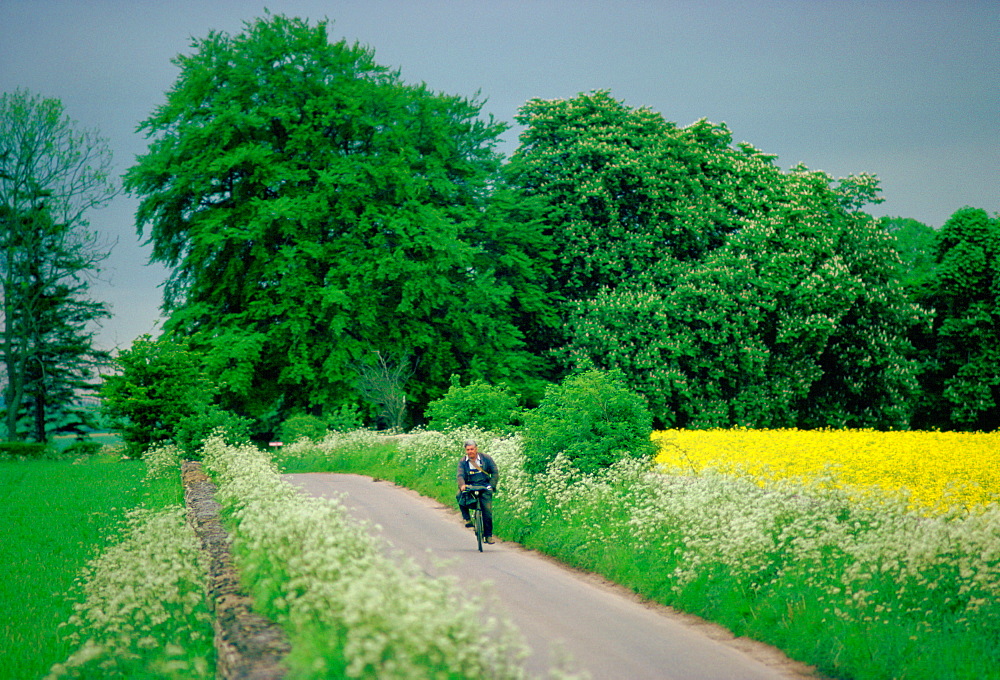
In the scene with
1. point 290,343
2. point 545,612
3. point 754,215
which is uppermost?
point 754,215

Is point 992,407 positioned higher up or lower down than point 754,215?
lower down

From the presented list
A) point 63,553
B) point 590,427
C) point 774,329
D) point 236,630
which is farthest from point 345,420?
point 236,630

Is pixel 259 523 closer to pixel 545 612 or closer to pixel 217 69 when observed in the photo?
pixel 545 612

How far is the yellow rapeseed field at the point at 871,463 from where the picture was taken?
39.0ft

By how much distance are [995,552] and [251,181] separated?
32.0 meters

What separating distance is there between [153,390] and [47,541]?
1454 cm

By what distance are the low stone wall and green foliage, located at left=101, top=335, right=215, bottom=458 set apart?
59.1ft

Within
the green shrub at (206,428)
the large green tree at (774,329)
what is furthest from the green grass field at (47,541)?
the large green tree at (774,329)

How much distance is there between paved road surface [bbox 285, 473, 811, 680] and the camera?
7.67 m

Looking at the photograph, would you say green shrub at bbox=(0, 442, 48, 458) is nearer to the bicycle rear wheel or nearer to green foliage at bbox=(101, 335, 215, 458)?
green foliage at bbox=(101, 335, 215, 458)

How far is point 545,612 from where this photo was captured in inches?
382

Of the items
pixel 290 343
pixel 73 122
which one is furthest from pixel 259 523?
pixel 73 122

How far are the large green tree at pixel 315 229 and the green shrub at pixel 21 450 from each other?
28.9 ft

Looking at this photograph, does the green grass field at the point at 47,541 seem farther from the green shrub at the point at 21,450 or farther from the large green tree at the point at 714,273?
the large green tree at the point at 714,273
